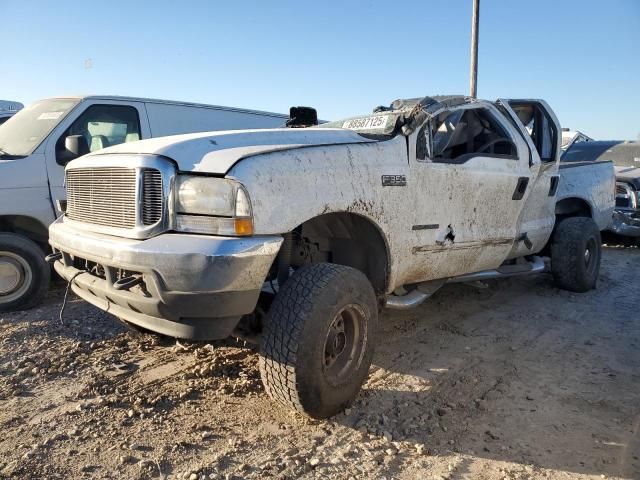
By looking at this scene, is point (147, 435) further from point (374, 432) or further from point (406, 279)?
point (406, 279)

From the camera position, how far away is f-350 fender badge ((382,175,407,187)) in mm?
3256

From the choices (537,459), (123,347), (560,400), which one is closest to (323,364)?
(537,459)

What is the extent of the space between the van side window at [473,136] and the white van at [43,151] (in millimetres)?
3124

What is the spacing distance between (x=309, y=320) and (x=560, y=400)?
1.75 m

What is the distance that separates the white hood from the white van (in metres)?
2.04

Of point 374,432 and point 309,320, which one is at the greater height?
point 309,320

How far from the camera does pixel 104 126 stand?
5527 millimetres

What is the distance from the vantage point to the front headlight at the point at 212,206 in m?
2.54

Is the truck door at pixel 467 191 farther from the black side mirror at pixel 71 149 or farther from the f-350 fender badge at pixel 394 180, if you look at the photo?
the black side mirror at pixel 71 149

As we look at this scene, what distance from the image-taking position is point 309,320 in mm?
2660

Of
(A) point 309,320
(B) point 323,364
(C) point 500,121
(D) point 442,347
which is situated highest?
(C) point 500,121

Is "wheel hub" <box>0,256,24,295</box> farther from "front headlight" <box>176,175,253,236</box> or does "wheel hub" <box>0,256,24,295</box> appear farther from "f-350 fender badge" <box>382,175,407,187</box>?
"f-350 fender badge" <box>382,175,407,187</box>

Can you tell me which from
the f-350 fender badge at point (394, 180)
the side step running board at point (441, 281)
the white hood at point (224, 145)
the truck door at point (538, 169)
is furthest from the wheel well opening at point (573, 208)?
the white hood at point (224, 145)

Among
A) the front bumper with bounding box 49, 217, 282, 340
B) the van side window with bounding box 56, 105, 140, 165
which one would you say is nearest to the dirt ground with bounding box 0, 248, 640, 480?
the front bumper with bounding box 49, 217, 282, 340
